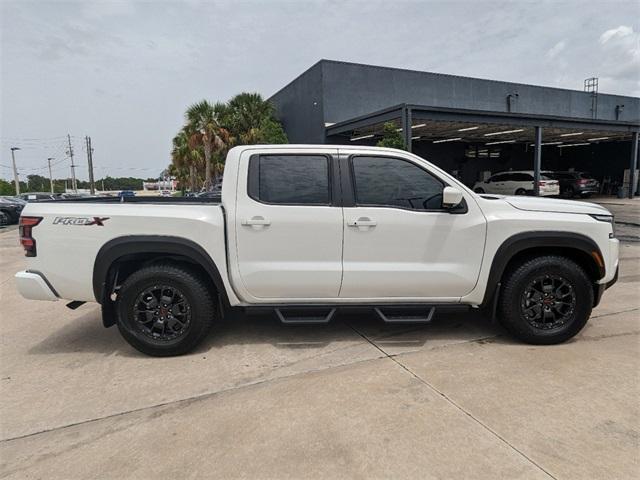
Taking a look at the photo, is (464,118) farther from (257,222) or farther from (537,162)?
(257,222)

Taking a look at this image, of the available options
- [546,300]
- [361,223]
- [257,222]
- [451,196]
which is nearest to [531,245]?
[546,300]

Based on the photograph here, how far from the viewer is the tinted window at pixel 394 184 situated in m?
3.85

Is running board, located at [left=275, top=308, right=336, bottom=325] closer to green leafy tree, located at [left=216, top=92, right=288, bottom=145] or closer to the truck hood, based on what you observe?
the truck hood

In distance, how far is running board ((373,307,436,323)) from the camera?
12.7 ft

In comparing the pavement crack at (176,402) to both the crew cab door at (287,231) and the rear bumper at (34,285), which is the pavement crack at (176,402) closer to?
the crew cab door at (287,231)

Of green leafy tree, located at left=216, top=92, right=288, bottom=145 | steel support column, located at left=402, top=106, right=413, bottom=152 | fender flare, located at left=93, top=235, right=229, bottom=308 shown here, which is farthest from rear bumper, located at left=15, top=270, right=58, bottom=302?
green leafy tree, located at left=216, top=92, right=288, bottom=145

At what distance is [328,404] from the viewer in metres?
3.03

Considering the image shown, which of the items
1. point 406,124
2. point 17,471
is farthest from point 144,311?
point 406,124

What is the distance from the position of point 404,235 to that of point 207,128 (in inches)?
998

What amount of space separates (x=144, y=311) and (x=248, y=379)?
1.16 m

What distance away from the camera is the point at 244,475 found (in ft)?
7.68

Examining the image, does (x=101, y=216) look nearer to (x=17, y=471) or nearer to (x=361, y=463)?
(x=17, y=471)

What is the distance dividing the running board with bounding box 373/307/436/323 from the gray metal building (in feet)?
39.8

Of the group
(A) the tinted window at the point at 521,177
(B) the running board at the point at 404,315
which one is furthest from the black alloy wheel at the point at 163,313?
(A) the tinted window at the point at 521,177
